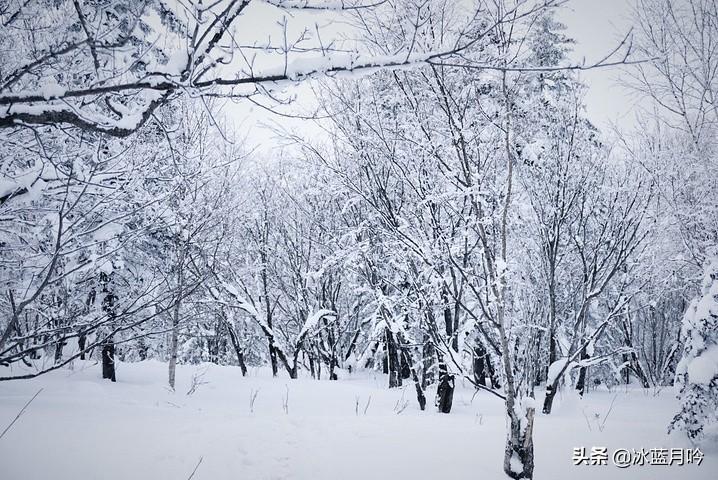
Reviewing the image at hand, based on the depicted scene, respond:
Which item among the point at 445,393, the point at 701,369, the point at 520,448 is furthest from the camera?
the point at 445,393

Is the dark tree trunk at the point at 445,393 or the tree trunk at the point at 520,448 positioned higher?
the tree trunk at the point at 520,448

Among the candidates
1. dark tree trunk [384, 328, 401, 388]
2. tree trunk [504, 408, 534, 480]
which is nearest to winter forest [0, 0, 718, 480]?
tree trunk [504, 408, 534, 480]

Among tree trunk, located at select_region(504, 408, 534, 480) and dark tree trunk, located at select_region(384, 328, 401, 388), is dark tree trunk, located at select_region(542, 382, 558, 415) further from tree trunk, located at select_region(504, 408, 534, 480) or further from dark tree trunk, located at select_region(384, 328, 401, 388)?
dark tree trunk, located at select_region(384, 328, 401, 388)

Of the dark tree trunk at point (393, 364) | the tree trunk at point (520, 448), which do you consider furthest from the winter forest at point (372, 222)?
the dark tree trunk at point (393, 364)

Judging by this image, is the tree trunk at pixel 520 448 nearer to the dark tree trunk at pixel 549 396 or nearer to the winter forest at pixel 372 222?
the winter forest at pixel 372 222

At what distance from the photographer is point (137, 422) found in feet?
14.1

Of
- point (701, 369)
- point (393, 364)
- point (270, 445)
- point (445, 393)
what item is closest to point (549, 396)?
point (445, 393)

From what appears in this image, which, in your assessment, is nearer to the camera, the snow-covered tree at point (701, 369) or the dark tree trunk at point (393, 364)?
the snow-covered tree at point (701, 369)

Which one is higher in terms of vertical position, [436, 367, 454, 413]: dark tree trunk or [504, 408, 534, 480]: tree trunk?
[504, 408, 534, 480]: tree trunk

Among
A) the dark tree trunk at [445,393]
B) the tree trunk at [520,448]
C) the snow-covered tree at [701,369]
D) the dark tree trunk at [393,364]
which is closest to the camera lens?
the tree trunk at [520,448]

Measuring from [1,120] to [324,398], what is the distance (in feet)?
26.8

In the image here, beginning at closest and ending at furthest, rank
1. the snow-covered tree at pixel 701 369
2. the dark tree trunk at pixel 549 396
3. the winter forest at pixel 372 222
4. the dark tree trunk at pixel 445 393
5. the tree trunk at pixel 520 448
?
the winter forest at pixel 372 222, the tree trunk at pixel 520 448, the snow-covered tree at pixel 701 369, the dark tree trunk at pixel 549 396, the dark tree trunk at pixel 445 393

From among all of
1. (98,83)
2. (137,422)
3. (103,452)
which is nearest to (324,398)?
(137,422)

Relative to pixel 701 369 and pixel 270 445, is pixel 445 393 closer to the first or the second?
pixel 701 369
